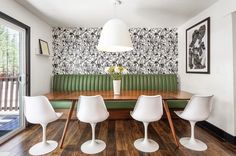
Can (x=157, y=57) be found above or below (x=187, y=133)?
above

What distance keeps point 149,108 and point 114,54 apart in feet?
8.32

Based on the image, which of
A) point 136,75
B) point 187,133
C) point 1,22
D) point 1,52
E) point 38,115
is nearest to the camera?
point 38,115

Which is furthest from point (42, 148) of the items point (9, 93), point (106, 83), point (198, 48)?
point (198, 48)

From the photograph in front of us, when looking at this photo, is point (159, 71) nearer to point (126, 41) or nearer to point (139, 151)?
point (126, 41)

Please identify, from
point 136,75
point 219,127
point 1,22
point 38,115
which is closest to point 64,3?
point 1,22

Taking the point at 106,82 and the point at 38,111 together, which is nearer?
the point at 38,111

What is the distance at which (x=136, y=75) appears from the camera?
14.0ft

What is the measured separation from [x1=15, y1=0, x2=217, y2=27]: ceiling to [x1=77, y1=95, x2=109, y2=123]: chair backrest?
5.75 feet

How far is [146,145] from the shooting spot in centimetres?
247

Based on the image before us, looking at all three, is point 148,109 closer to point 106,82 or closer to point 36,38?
point 106,82

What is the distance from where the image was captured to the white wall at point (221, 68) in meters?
2.59

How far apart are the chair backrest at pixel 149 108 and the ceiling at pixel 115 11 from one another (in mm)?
1731

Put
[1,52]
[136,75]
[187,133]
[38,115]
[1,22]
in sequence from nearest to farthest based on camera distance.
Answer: [38,115] < [1,22] < [1,52] < [187,133] < [136,75]

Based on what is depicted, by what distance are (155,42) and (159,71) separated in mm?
821
